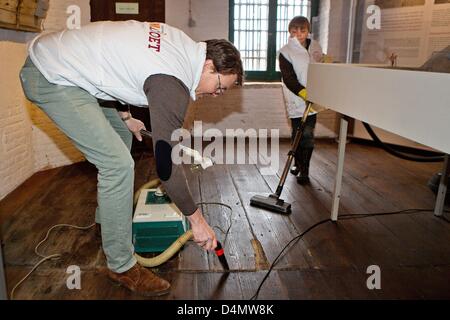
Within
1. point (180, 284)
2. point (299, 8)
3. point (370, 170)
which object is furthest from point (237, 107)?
point (180, 284)

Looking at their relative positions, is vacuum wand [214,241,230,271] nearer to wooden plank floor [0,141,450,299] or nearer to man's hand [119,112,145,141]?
wooden plank floor [0,141,450,299]

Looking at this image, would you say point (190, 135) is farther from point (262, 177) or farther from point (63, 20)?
point (63, 20)

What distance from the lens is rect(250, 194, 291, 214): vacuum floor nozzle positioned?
91.0 inches

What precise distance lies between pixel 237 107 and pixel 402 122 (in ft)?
10.4

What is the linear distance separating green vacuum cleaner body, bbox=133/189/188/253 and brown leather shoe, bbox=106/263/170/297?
236 millimetres

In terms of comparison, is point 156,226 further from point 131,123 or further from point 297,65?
point 297,65

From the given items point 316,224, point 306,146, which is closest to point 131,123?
point 316,224

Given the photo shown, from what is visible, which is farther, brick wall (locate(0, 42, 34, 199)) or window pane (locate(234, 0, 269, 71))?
window pane (locate(234, 0, 269, 71))

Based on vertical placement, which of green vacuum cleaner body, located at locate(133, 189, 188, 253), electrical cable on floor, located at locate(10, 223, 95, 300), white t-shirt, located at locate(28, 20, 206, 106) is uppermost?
white t-shirt, located at locate(28, 20, 206, 106)

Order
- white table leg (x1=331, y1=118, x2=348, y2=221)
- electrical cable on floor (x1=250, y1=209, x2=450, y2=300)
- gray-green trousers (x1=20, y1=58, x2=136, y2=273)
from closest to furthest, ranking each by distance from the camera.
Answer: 1. gray-green trousers (x1=20, y1=58, x2=136, y2=273)
2. electrical cable on floor (x1=250, y1=209, x2=450, y2=300)
3. white table leg (x1=331, y1=118, x2=348, y2=221)

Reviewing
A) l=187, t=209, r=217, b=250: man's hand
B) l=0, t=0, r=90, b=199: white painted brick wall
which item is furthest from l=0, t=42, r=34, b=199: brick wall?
l=187, t=209, r=217, b=250: man's hand

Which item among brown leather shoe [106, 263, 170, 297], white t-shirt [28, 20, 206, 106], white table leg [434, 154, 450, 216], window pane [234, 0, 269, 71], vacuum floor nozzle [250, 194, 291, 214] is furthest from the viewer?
window pane [234, 0, 269, 71]

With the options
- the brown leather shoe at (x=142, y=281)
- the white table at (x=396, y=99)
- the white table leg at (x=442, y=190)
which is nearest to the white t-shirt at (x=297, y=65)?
the white table at (x=396, y=99)

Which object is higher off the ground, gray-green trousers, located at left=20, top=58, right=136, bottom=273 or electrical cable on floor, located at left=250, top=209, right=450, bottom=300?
gray-green trousers, located at left=20, top=58, right=136, bottom=273
